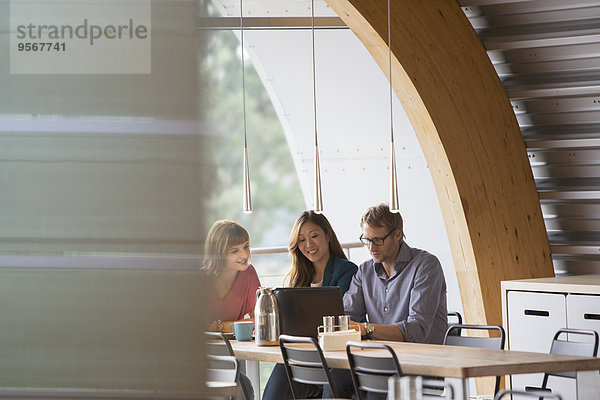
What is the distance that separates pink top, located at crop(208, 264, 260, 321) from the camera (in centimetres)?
473

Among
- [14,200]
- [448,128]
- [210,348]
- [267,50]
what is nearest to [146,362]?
[210,348]

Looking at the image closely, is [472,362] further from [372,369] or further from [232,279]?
[232,279]

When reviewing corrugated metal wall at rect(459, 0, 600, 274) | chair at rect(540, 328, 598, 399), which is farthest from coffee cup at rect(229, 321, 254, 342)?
corrugated metal wall at rect(459, 0, 600, 274)

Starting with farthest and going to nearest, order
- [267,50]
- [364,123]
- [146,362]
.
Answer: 1. [267,50]
2. [364,123]
3. [146,362]

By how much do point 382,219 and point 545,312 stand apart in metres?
1.21

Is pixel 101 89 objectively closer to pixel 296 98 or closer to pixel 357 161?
pixel 357 161

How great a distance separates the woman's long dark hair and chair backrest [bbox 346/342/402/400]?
4.45 feet

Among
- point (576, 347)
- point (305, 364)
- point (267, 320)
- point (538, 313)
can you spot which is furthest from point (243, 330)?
point (538, 313)

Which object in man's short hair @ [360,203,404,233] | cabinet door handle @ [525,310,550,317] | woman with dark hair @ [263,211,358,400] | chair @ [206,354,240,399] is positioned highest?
man's short hair @ [360,203,404,233]

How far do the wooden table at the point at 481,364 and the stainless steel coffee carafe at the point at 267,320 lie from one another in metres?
0.48

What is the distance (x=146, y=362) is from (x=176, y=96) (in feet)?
0.93

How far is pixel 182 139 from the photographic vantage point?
882 millimetres

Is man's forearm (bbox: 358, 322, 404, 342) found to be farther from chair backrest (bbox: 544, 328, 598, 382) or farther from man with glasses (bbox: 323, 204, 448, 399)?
chair backrest (bbox: 544, 328, 598, 382)

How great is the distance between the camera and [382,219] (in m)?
4.49
